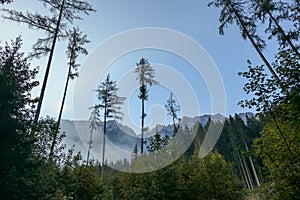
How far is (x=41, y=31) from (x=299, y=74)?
11198 mm

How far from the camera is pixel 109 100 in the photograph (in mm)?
21000

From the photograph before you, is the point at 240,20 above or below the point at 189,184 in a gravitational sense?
above

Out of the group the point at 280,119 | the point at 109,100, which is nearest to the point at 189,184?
the point at 280,119

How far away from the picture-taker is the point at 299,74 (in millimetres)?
3764

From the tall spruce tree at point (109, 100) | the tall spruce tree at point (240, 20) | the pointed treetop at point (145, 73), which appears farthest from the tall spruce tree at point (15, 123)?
the tall spruce tree at point (109, 100)

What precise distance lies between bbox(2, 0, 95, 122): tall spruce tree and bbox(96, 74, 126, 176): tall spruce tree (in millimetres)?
10303

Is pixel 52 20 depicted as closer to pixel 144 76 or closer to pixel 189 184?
pixel 144 76

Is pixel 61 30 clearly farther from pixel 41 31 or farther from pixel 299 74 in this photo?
pixel 299 74

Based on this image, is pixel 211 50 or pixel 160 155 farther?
pixel 211 50

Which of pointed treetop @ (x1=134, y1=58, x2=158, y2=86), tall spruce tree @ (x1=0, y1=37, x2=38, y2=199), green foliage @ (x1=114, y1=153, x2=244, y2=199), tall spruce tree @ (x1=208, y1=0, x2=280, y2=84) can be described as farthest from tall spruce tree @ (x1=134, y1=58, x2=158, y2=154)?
tall spruce tree @ (x1=0, y1=37, x2=38, y2=199)

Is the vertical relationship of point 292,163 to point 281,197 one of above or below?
above

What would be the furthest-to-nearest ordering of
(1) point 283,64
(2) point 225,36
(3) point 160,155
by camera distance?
(2) point 225,36 < (3) point 160,155 < (1) point 283,64

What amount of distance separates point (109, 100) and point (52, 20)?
11.3m

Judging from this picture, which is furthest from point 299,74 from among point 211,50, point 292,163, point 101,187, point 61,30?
point 211,50
